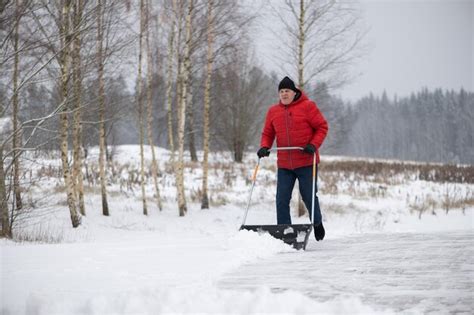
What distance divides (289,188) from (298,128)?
0.81 m

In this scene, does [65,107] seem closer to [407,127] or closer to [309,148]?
[309,148]

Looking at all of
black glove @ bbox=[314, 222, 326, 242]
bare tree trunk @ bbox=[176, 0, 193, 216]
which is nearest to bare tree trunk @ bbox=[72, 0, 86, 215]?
bare tree trunk @ bbox=[176, 0, 193, 216]

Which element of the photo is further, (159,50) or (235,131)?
(235,131)

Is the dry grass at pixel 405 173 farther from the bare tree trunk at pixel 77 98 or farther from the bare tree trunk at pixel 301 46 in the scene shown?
the bare tree trunk at pixel 77 98

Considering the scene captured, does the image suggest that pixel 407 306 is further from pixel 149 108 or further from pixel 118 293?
pixel 149 108

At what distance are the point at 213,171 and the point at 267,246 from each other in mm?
18409

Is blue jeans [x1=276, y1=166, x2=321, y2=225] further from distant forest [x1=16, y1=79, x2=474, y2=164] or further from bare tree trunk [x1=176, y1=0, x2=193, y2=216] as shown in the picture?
bare tree trunk [x1=176, y1=0, x2=193, y2=216]

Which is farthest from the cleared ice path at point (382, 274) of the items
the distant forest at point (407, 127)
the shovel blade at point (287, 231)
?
the distant forest at point (407, 127)

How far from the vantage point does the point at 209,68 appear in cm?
1428

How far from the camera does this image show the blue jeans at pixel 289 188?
231 inches

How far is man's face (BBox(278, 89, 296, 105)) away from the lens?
576cm

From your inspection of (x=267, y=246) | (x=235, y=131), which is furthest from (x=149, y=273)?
(x=235, y=131)

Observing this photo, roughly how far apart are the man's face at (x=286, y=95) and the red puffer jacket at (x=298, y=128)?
0.19ft

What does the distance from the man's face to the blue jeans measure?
894 millimetres
